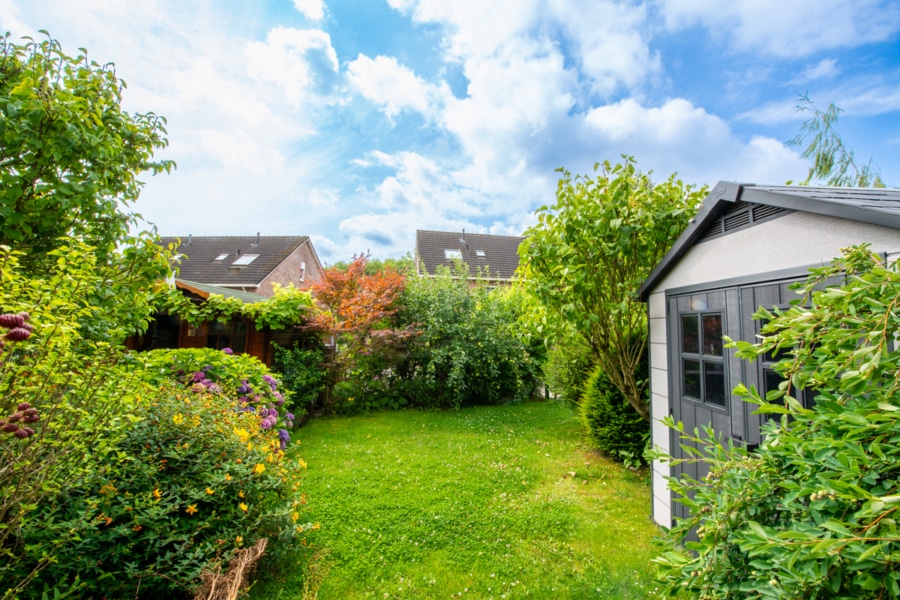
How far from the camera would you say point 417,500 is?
13.6ft

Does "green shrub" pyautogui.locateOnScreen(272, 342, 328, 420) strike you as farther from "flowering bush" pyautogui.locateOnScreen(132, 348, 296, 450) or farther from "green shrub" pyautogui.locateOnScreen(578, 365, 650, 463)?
"green shrub" pyautogui.locateOnScreen(578, 365, 650, 463)

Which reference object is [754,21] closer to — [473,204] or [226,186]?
[226,186]

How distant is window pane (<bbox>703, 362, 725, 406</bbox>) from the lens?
2.87 m

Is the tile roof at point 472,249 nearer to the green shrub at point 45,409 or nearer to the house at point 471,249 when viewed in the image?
the house at point 471,249

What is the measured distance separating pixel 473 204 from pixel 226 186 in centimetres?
1249

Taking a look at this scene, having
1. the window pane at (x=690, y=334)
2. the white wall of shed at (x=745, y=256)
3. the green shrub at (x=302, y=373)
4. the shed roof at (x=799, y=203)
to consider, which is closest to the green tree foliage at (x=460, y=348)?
the green shrub at (x=302, y=373)

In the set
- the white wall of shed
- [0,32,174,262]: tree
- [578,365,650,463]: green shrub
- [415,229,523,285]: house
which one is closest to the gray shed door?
the white wall of shed

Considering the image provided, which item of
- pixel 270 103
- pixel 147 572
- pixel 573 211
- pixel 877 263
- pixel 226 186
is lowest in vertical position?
pixel 147 572

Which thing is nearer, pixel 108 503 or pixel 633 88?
pixel 108 503

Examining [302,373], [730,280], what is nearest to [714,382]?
[730,280]

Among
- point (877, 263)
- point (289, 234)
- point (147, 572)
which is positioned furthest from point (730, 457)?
point (289, 234)

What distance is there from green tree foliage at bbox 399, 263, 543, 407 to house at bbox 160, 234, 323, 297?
38.6 feet

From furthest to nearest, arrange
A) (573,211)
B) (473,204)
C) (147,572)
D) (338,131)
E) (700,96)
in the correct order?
1. (473,204)
2. (338,131)
3. (700,96)
4. (573,211)
5. (147,572)

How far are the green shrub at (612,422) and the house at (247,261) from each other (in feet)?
53.9
